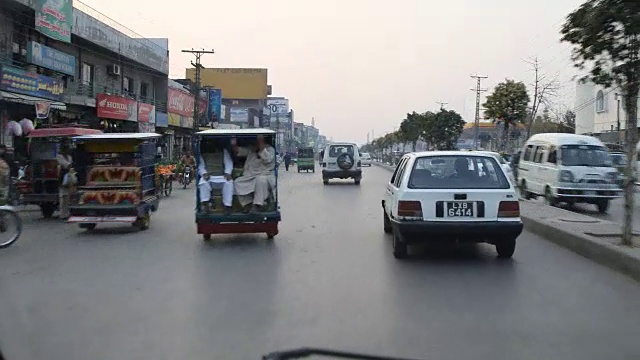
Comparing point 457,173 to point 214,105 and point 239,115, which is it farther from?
point 239,115

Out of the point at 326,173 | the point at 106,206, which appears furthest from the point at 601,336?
the point at 326,173

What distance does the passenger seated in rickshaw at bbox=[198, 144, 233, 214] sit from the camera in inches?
461

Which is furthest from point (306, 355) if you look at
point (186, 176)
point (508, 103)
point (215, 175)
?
point (508, 103)

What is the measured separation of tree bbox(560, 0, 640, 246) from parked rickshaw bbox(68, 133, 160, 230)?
28.8ft

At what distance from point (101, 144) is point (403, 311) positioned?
10.1 m

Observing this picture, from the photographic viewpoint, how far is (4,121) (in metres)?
23.0

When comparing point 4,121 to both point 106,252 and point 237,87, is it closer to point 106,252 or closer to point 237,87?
point 106,252

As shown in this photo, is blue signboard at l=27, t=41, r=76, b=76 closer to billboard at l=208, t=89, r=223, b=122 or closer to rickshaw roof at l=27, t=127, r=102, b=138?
rickshaw roof at l=27, t=127, r=102, b=138

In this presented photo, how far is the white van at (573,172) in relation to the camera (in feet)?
59.3

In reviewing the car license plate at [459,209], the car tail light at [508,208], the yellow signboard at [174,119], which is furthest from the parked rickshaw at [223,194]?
the yellow signboard at [174,119]

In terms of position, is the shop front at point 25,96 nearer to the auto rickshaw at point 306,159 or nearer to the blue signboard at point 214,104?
the auto rickshaw at point 306,159

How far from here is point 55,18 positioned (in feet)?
80.5

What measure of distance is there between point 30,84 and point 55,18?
3428mm

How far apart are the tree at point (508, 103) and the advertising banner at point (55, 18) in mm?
18146
